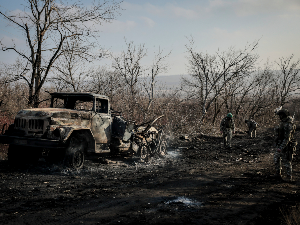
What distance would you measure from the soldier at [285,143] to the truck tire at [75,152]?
529cm

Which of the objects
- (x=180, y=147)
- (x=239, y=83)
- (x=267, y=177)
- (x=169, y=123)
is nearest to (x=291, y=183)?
(x=267, y=177)

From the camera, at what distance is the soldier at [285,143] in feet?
19.4

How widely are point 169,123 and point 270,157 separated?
6.86 meters

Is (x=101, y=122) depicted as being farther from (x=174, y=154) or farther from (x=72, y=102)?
(x=174, y=154)

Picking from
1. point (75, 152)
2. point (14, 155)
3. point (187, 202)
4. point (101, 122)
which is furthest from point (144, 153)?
point (187, 202)

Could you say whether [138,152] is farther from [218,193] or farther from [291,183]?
[291,183]

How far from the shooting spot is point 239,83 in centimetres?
2192

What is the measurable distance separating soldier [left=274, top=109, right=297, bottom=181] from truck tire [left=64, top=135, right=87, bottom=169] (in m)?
5.29

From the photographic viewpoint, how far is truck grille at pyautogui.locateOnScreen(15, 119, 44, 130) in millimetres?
5789

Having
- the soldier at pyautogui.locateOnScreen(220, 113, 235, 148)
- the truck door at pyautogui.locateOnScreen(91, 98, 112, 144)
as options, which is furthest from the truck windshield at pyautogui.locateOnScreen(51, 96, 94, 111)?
the soldier at pyautogui.locateOnScreen(220, 113, 235, 148)

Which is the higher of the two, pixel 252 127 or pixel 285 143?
pixel 252 127

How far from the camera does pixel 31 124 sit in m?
5.88

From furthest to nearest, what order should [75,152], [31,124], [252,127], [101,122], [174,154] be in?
[252,127]
[174,154]
[101,122]
[75,152]
[31,124]

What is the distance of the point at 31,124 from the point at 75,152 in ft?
4.35
